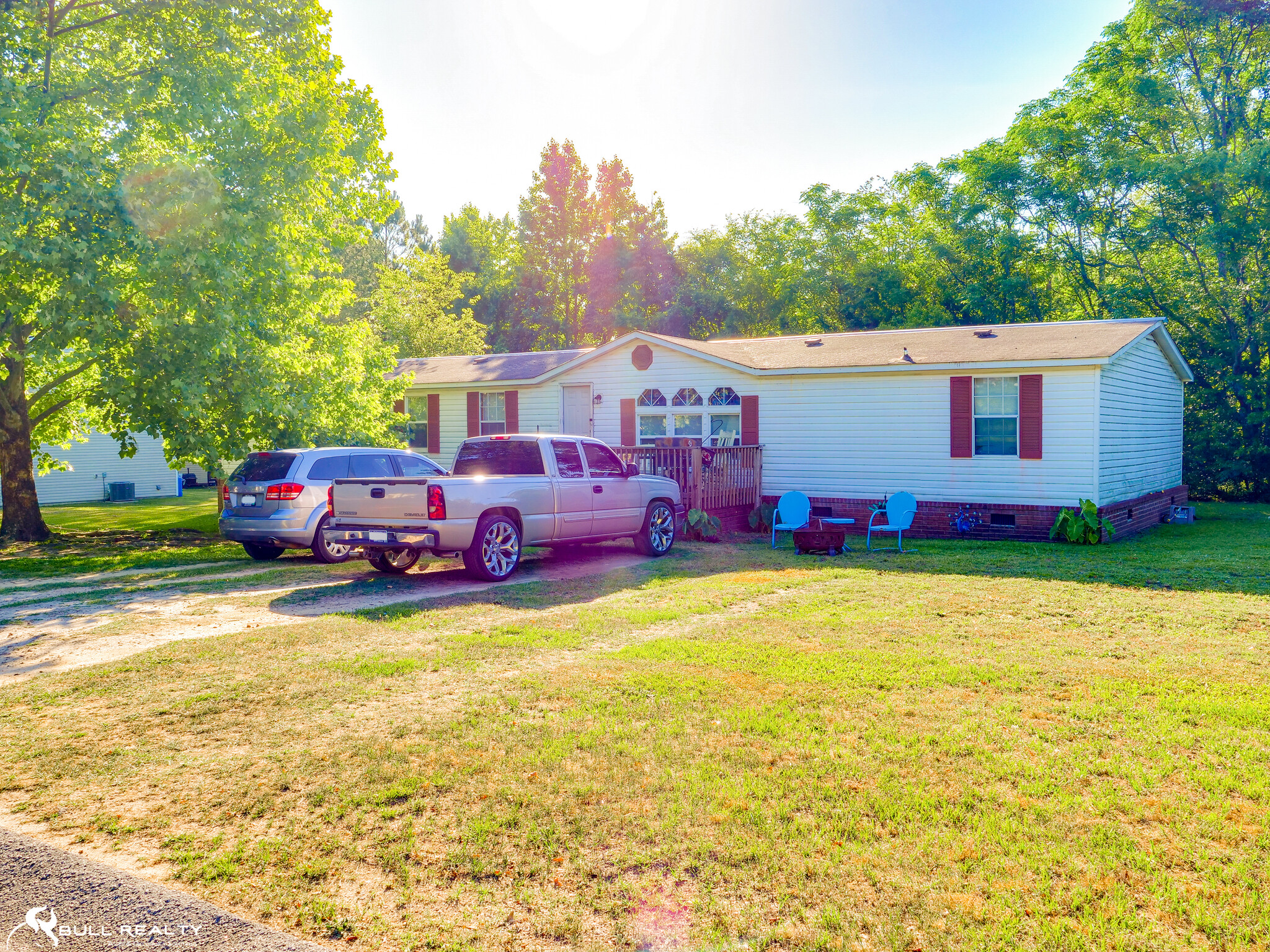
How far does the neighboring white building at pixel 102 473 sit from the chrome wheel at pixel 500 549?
725 inches

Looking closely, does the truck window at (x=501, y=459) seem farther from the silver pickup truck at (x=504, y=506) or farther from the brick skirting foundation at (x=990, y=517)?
the brick skirting foundation at (x=990, y=517)

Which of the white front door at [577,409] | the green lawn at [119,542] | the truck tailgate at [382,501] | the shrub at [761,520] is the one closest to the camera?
the truck tailgate at [382,501]

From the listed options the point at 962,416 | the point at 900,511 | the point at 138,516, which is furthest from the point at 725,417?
the point at 138,516

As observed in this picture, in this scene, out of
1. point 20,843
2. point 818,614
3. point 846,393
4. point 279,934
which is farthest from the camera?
point 846,393

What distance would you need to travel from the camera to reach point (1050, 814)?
→ 428 centimetres

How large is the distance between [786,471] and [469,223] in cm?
4169

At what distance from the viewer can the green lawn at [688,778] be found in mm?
3498

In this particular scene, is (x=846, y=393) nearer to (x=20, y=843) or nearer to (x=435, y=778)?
(x=435, y=778)

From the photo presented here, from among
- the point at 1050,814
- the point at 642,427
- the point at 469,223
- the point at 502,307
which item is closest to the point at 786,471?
the point at 642,427

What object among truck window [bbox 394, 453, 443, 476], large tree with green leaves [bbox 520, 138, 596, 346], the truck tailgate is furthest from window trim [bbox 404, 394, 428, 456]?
large tree with green leaves [bbox 520, 138, 596, 346]

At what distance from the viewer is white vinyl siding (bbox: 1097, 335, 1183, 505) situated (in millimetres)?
16531

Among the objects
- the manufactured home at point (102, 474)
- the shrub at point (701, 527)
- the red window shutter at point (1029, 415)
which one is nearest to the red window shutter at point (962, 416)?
the red window shutter at point (1029, 415)

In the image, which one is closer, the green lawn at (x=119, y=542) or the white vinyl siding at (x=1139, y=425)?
the green lawn at (x=119, y=542)

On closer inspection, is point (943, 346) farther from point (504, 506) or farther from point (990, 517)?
point (504, 506)
